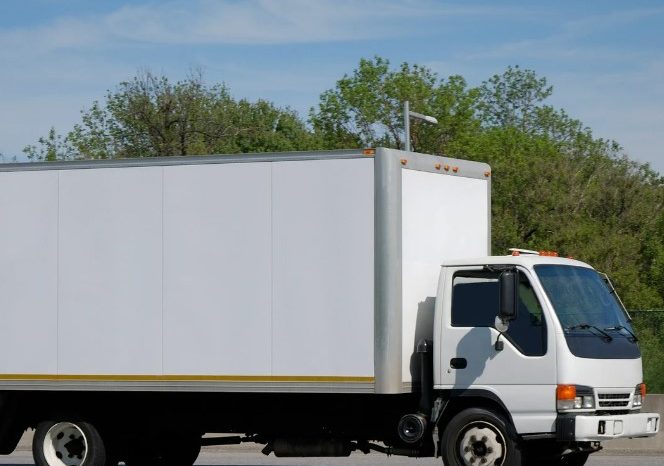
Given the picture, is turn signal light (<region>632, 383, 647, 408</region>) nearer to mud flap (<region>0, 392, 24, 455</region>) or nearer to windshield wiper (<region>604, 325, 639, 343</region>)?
windshield wiper (<region>604, 325, 639, 343</region>)

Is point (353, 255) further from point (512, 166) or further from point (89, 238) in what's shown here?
point (512, 166)

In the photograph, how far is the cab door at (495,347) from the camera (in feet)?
44.6

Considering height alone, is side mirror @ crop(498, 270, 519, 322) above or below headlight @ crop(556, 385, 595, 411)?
above

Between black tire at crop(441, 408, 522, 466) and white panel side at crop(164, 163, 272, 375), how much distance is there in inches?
78.1

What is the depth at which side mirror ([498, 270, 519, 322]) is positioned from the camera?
13.4m

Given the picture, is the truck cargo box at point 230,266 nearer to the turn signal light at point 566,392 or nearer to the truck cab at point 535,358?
the truck cab at point 535,358

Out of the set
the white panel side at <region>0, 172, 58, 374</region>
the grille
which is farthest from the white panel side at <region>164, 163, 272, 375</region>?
the grille

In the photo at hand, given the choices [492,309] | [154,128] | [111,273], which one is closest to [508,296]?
[492,309]

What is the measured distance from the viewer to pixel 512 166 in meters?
54.9

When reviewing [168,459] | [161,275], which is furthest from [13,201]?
[168,459]

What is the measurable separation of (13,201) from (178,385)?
9.52 feet

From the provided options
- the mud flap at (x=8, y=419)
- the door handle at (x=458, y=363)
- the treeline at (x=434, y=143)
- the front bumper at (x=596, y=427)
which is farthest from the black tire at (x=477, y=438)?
the treeline at (x=434, y=143)

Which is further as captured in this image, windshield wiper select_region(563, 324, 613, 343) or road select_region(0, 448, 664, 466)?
road select_region(0, 448, 664, 466)

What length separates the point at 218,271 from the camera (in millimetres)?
14633
